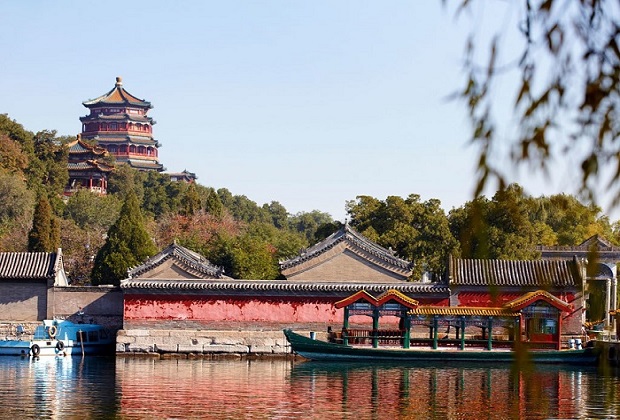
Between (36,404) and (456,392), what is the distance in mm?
9766

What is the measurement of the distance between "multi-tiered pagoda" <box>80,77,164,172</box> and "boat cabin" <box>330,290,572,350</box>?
4956 centimetres

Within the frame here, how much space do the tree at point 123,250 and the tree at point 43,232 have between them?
3.99 meters

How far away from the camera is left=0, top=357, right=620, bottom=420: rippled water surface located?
21.6 m

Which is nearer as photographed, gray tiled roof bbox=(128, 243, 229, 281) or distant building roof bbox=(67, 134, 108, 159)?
gray tiled roof bbox=(128, 243, 229, 281)

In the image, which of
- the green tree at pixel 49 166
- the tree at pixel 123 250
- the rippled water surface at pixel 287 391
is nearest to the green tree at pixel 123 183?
the green tree at pixel 49 166

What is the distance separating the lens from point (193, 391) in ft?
82.2

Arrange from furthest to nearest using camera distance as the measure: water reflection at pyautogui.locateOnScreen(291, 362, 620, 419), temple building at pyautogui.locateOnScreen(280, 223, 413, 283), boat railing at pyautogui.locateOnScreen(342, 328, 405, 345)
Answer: temple building at pyautogui.locateOnScreen(280, 223, 413, 283) → boat railing at pyautogui.locateOnScreen(342, 328, 405, 345) → water reflection at pyautogui.locateOnScreen(291, 362, 620, 419)

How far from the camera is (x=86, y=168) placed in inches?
2822

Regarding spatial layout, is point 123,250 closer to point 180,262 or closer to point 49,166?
point 180,262

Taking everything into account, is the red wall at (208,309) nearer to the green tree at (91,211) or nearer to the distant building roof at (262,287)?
the distant building roof at (262,287)

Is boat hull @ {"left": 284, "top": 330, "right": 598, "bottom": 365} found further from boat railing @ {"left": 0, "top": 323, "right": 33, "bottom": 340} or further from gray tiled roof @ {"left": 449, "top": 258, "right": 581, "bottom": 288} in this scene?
boat railing @ {"left": 0, "top": 323, "right": 33, "bottom": 340}

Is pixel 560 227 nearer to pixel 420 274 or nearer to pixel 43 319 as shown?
pixel 420 274

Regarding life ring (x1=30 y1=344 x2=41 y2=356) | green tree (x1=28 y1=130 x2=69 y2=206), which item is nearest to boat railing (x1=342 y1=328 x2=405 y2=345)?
life ring (x1=30 y1=344 x2=41 y2=356)

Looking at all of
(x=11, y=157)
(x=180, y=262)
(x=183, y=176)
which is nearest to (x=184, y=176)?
(x=183, y=176)
